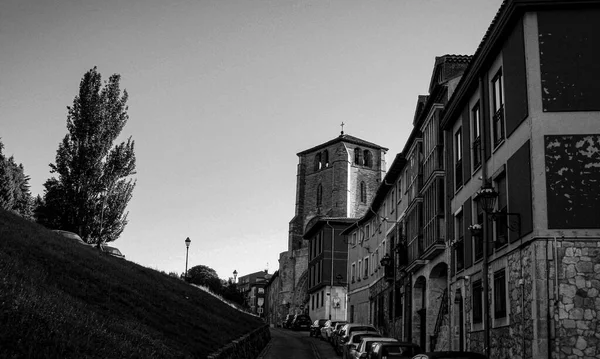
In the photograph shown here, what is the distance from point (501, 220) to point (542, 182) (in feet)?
9.32

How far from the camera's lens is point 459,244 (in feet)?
73.3

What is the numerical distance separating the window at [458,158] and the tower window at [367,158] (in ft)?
243

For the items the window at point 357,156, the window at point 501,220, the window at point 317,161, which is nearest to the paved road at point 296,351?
the window at point 501,220

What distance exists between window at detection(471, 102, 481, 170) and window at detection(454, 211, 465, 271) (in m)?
2.65

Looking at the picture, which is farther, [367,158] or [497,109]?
[367,158]

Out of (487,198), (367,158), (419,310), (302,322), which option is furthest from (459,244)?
(367,158)

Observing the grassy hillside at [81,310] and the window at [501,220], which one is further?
the window at [501,220]

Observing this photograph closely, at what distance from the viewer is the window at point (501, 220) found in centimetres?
1698

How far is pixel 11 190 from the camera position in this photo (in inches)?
1954

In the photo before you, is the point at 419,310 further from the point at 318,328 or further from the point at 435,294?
the point at 318,328

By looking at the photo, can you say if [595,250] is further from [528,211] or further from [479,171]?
[479,171]

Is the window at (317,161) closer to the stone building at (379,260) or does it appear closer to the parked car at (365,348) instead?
the stone building at (379,260)

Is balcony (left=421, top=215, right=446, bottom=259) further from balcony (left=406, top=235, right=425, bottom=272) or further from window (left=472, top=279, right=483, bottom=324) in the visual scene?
window (left=472, top=279, right=483, bottom=324)

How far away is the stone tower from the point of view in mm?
89938
